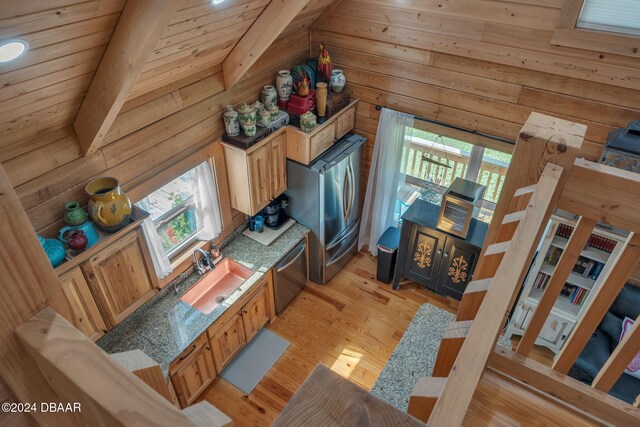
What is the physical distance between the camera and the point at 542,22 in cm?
293

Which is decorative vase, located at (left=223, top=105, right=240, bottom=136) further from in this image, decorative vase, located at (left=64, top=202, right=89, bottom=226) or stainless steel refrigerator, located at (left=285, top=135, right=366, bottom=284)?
decorative vase, located at (left=64, top=202, right=89, bottom=226)

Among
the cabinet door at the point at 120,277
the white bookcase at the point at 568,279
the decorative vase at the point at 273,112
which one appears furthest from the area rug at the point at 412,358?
the decorative vase at the point at 273,112

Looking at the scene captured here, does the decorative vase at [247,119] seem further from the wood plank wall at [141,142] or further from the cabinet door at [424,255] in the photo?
the cabinet door at [424,255]

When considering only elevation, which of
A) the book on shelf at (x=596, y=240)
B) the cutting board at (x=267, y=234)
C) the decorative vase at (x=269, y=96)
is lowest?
the cutting board at (x=267, y=234)

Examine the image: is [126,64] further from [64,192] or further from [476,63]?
[476,63]

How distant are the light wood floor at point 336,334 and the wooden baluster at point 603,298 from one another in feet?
8.22

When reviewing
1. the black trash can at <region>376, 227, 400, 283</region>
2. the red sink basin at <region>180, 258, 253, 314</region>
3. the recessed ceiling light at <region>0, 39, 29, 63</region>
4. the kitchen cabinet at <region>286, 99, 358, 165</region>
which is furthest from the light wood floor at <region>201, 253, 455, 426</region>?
the recessed ceiling light at <region>0, 39, 29, 63</region>

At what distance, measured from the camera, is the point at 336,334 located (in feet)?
13.1

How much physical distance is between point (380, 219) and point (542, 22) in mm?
2282

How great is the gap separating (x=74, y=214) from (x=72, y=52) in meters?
0.94

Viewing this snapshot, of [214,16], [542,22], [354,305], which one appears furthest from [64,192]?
[542,22]

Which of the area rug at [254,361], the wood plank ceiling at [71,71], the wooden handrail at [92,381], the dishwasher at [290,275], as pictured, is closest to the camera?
the wooden handrail at [92,381]

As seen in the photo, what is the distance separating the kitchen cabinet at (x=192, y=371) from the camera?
9.82 feet
